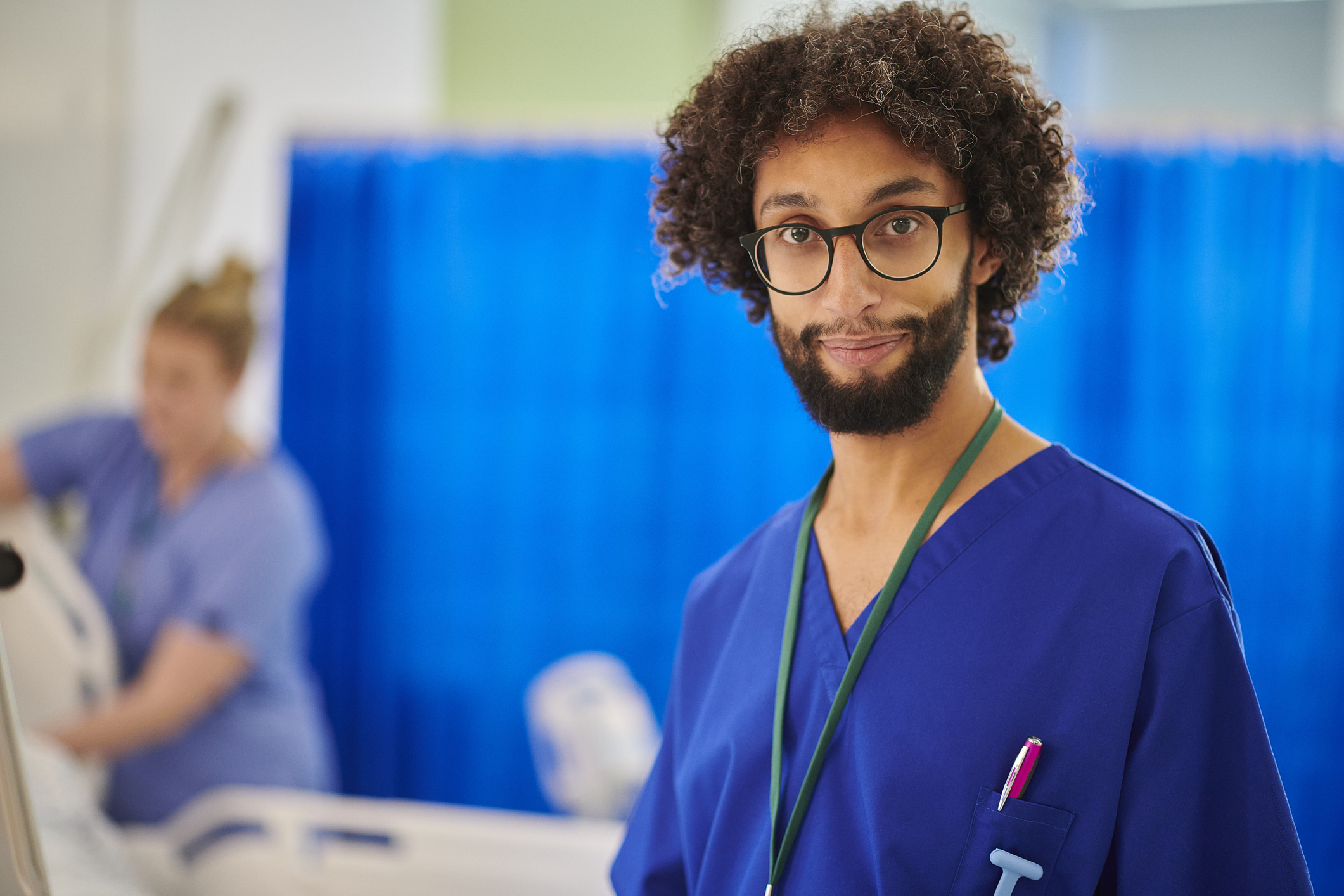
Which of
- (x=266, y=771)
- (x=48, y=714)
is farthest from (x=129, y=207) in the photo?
(x=266, y=771)

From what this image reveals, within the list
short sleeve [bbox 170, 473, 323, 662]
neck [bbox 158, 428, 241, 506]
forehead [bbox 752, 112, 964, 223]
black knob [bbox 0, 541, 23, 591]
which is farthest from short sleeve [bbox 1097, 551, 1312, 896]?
neck [bbox 158, 428, 241, 506]

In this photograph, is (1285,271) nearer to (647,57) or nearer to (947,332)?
(947,332)

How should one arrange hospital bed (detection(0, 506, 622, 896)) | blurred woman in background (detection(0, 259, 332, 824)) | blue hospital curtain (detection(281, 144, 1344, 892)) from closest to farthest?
hospital bed (detection(0, 506, 622, 896)), blurred woman in background (detection(0, 259, 332, 824)), blue hospital curtain (detection(281, 144, 1344, 892))

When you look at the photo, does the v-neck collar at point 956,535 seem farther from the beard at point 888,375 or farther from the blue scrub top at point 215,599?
the blue scrub top at point 215,599

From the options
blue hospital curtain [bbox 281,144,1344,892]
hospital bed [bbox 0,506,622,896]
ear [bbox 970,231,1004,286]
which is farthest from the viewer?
blue hospital curtain [bbox 281,144,1344,892]

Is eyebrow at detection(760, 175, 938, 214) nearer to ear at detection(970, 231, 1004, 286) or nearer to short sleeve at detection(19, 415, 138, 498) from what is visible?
ear at detection(970, 231, 1004, 286)

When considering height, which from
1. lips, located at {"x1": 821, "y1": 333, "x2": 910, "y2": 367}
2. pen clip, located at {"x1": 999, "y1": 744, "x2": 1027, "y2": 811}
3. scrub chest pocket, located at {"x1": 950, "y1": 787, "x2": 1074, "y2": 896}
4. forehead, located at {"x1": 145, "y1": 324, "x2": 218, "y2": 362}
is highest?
lips, located at {"x1": 821, "y1": 333, "x2": 910, "y2": 367}

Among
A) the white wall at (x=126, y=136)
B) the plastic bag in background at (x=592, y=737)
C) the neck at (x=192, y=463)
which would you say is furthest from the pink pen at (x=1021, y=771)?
the white wall at (x=126, y=136)

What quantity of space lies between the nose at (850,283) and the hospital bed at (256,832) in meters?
1.35

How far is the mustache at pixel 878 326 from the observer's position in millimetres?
849

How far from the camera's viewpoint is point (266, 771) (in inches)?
85.4

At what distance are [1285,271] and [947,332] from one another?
2.00 meters

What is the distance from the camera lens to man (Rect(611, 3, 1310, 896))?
751 millimetres

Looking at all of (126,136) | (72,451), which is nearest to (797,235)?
(72,451)
